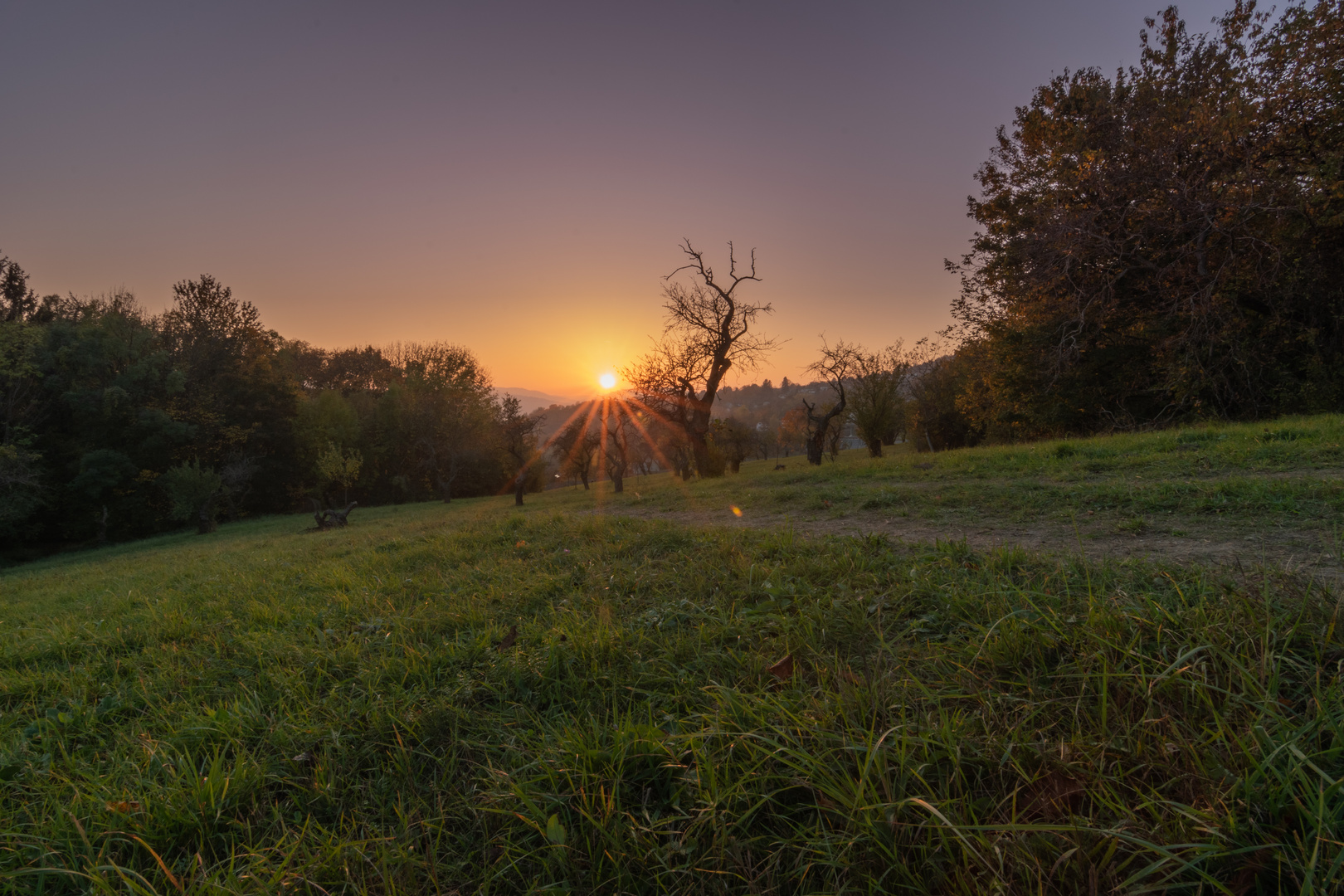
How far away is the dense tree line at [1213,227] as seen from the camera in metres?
12.0

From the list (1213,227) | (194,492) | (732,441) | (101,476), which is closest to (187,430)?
(101,476)

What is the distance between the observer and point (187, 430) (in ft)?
109

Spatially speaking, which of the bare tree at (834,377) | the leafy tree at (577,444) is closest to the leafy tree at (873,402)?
the bare tree at (834,377)

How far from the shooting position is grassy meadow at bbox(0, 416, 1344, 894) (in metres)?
1.33

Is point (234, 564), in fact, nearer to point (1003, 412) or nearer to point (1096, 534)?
point (1096, 534)

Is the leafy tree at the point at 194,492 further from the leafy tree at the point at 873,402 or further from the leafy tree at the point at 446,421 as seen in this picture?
the leafy tree at the point at 873,402

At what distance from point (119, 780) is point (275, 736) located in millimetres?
599

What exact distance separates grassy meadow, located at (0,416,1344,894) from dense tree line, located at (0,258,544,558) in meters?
26.2

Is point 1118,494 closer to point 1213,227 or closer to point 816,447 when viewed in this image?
point 1213,227

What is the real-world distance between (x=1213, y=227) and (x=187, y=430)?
50395 mm

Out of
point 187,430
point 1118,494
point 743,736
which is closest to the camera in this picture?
point 743,736

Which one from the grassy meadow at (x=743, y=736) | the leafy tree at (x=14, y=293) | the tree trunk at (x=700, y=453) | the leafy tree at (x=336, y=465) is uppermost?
the leafy tree at (x=14, y=293)

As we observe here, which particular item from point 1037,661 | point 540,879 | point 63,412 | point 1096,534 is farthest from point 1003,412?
point 63,412

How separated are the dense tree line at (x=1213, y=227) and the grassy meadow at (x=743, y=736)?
12.0 meters
